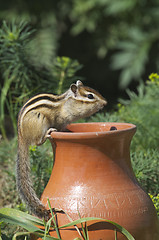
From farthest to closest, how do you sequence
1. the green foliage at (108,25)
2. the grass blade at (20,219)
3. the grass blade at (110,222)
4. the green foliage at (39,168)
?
the green foliage at (108,25), the green foliage at (39,168), the grass blade at (20,219), the grass blade at (110,222)

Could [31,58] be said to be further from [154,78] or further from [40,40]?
[40,40]

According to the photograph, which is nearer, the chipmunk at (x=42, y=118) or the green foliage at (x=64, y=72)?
the chipmunk at (x=42, y=118)

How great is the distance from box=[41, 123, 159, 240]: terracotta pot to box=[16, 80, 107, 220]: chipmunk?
0.11 m

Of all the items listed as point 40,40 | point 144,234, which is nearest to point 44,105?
point 144,234

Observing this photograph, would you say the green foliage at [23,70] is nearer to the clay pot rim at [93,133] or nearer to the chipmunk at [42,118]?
the chipmunk at [42,118]

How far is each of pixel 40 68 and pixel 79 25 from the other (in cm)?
264

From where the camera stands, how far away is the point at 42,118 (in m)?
2.10

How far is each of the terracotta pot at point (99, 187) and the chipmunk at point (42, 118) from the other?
11 centimetres

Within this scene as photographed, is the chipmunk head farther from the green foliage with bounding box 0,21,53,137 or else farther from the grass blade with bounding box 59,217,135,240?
the green foliage with bounding box 0,21,53,137

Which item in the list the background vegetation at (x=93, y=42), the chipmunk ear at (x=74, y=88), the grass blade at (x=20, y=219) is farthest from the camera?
the background vegetation at (x=93, y=42)

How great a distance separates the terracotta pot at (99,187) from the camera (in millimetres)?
1727

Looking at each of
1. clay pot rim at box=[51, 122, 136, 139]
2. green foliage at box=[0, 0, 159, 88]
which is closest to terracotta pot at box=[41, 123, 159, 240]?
clay pot rim at box=[51, 122, 136, 139]

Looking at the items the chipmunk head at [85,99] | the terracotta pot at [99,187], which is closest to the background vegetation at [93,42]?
the chipmunk head at [85,99]

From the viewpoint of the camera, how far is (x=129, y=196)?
179 cm
